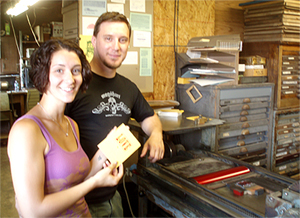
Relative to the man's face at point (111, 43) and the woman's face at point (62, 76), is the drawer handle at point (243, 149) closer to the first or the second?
the man's face at point (111, 43)

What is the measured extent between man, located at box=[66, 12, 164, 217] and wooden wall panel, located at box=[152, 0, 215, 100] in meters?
1.33

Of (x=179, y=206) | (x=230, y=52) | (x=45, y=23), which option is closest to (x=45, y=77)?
(x=179, y=206)

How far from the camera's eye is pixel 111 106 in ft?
5.32

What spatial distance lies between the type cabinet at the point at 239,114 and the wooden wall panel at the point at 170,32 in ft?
0.63

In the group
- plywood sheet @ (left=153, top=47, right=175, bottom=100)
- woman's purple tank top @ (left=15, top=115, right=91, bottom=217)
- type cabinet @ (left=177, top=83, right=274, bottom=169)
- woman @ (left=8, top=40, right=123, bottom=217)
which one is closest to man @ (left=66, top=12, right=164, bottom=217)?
woman @ (left=8, top=40, right=123, bottom=217)

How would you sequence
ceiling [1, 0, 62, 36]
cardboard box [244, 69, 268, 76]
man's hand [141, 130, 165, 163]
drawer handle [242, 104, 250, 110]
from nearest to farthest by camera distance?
1. man's hand [141, 130, 165, 163]
2. drawer handle [242, 104, 250, 110]
3. cardboard box [244, 69, 268, 76]
4. ceiling [1, 0, 62, 36]

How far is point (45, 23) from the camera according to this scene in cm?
757

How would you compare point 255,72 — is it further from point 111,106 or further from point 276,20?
point 111,106

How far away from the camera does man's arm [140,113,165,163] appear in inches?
66.2

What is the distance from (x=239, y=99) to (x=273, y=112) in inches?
23.6

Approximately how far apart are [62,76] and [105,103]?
1.63 ft

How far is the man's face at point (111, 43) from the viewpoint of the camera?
159 centimetres

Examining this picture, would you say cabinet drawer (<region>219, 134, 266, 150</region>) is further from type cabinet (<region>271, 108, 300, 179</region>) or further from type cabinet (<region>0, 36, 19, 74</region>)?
type cabinet (<region>0, 36, 19, 74</region>)

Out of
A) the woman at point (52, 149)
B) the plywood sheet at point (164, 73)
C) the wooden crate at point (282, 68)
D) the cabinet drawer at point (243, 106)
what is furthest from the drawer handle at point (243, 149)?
the woman at point (52, 149)
